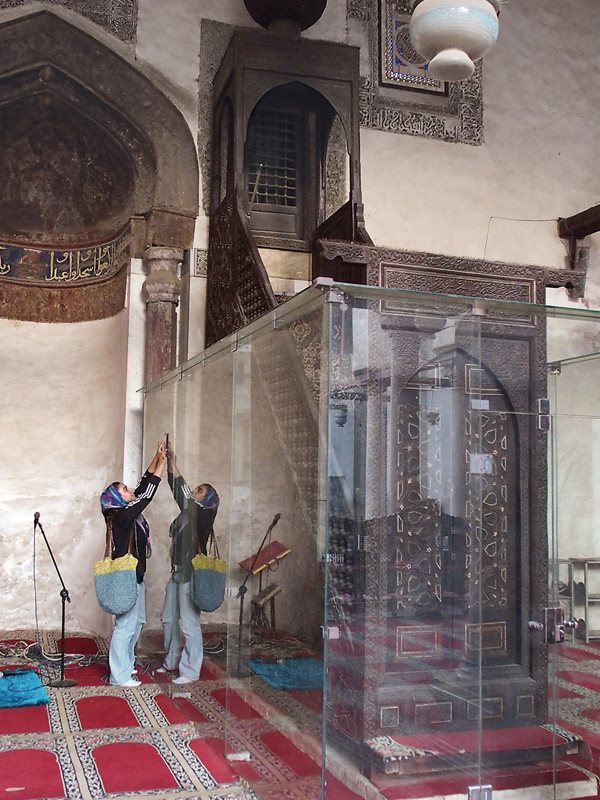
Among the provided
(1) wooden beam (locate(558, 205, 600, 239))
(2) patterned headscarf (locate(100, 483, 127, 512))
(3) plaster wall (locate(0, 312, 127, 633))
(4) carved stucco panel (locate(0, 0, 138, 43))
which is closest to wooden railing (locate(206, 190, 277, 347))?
(3) plaster wall (locate(0, 312, 127, 633))

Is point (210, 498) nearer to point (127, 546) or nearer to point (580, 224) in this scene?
point (127, 546)

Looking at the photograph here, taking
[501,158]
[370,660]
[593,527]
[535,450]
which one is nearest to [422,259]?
[535,450]

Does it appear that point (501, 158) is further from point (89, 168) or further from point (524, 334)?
point (524, 334)

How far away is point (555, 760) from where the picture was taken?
10.0 ft

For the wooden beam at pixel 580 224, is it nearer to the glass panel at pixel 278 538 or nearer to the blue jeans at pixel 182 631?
the glass panel at pixel 278 538

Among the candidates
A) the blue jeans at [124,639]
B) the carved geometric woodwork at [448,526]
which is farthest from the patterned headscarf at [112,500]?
the carved geometric woodwork at [448,526]

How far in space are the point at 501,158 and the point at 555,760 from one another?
4681 millimetres

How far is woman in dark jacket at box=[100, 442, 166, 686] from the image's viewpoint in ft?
15.5

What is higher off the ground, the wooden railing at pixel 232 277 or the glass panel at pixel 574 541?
the wooden railing at pixel 232 277

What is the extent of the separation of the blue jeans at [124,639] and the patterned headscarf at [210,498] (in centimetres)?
121

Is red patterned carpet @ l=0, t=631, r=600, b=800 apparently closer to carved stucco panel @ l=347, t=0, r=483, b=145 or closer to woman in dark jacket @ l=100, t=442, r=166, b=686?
woman in dark jacket @ l=100, t=442, r=166, b=686

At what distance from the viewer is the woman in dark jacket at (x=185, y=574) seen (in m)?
3.83

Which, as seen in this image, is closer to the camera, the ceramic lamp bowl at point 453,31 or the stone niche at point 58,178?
the ceramic lamp bowl at point 453,31

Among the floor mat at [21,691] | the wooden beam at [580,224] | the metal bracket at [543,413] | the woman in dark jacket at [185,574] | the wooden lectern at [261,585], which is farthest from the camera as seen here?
the wooden beam at [580,224]
